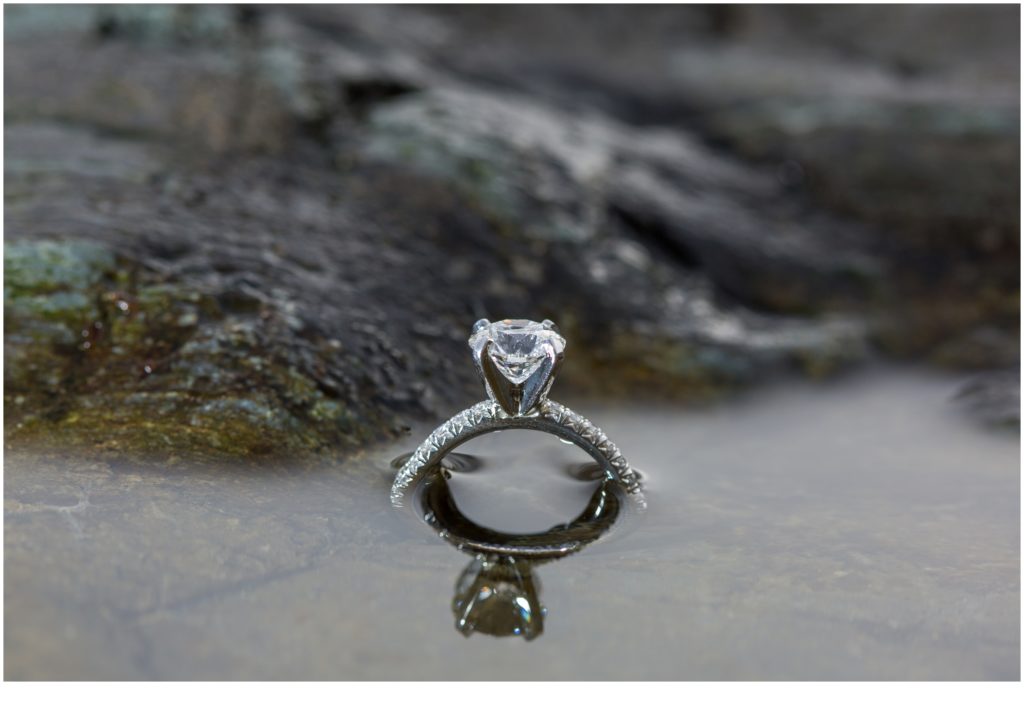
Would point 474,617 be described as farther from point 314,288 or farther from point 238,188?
point 238,188

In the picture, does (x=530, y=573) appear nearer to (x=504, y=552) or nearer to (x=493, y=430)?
(x=504, y=552)

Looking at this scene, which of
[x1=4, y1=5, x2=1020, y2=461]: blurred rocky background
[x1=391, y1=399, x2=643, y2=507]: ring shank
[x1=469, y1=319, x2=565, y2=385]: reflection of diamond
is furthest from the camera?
[x1=4, y1=5, x2=1020, y2=461]: blurred rocky background

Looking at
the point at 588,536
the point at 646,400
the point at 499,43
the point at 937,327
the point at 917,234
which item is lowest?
the point at 588,536

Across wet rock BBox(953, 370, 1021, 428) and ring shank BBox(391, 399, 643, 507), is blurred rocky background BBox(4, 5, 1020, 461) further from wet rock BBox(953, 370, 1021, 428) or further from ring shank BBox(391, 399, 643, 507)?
ring shank BBox(391, 399, 643, 507)

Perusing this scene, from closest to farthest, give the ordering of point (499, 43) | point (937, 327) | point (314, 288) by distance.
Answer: point (314, 288), point (937, 327), point (499, 43)

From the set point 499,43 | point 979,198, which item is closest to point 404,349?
point 979,198

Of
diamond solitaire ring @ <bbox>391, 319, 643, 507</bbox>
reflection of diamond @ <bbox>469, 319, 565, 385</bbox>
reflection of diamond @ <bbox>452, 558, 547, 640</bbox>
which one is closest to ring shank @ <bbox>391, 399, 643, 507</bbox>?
diamond solitaire ring @ <bbox>391, 319, 643, 507</bbox>
